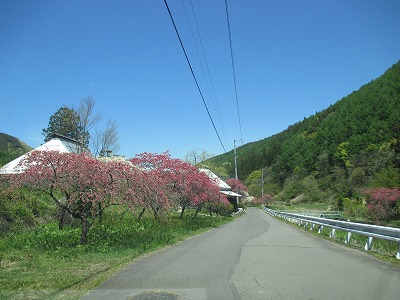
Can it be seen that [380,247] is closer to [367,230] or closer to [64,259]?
[367,230]

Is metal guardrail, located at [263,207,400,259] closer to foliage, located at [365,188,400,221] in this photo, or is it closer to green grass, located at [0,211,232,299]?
green grass, located at [0,211,232,299]

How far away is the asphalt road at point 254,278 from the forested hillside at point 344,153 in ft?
194

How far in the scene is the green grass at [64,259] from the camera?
687 centimetres

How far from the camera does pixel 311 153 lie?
118875 millimetres

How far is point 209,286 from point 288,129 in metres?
176

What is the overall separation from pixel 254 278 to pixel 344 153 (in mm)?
100802

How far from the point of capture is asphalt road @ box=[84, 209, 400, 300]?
6.19 m

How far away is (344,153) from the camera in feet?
→ 328

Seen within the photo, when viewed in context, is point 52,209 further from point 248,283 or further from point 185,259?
point 248,283

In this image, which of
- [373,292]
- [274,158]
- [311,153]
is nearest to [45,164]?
[373,292]

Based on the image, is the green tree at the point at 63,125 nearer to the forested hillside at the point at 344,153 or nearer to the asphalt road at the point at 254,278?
the forested hillside at the point at 344,153

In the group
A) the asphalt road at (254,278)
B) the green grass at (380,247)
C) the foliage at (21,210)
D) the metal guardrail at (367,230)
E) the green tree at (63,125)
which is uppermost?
the green tree at (63,125)

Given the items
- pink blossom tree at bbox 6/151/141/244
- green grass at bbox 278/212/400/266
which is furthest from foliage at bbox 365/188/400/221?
pink blossom tree at bbox 6/151/141/244

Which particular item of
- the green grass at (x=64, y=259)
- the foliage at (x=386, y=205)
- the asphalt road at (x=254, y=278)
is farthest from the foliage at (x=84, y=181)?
the foliage at (x=386, y=205)
